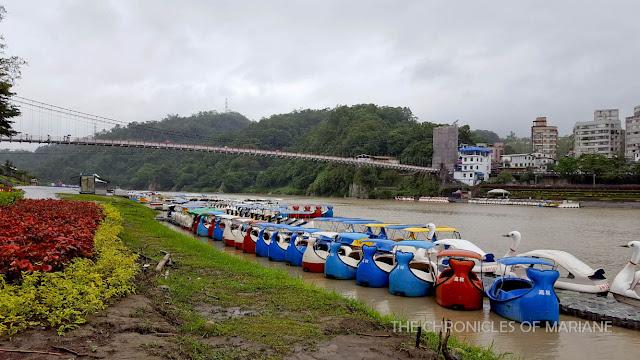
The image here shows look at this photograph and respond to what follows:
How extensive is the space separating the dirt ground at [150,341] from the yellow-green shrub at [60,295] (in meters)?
0.14

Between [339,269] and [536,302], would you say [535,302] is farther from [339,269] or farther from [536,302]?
[339,269]

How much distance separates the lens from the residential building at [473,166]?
261ft

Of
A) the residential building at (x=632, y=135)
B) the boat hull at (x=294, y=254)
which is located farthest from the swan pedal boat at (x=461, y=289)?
the residential building at (x=632, y=135)

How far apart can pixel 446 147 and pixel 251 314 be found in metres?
80.7

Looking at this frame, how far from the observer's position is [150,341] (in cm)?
510

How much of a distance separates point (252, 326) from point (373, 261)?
5.85 metres

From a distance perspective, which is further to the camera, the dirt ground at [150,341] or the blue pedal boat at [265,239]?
the blue pedal boat at [265,239]

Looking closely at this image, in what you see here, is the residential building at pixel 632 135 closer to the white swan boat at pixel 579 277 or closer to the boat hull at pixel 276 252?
the white swan boat at pixel 579 277

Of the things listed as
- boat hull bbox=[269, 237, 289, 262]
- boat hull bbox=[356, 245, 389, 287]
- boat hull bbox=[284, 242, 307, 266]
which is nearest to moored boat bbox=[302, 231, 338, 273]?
boat hull bbox=[284, 242, 307, 266]

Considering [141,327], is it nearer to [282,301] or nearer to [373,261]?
[282,301]

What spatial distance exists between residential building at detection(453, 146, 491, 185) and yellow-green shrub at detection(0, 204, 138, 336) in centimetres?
7858

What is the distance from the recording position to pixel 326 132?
375 ft

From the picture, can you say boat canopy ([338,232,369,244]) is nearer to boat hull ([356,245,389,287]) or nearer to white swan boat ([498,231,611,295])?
boat hull ([356,245,389,287])

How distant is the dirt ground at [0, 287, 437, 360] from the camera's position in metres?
4.49
